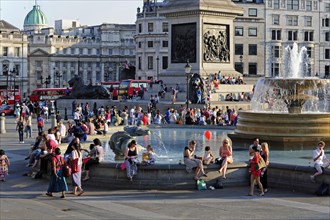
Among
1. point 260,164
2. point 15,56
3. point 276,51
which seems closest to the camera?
point 260,164

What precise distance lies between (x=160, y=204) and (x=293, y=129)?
34.5ft

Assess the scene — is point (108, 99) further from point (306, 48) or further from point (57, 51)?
point (57, 51)

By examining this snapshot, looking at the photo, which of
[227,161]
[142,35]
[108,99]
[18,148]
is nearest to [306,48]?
[142,35]

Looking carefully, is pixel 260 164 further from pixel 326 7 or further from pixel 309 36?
pixel 326 7

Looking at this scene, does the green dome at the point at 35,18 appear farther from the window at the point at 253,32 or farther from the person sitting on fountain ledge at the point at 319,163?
the person sitting on fountain ledge at the point at 319,163

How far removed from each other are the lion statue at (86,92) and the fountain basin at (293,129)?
3935 centimetres

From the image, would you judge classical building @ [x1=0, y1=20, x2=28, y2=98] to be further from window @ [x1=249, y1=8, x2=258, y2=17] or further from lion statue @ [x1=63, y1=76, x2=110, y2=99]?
lion statue @ [x1=63, y1=76, x2=110, y2=99]

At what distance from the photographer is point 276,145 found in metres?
25.9

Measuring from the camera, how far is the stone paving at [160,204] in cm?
1555

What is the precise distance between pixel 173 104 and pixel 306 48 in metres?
66.3

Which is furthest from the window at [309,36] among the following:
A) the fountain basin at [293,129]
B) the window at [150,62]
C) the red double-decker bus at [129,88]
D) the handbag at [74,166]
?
the handbag at [74,166]

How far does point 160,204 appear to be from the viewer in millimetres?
17047

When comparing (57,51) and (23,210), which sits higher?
(57,51)

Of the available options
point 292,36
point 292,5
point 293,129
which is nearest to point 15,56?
point 292,36
